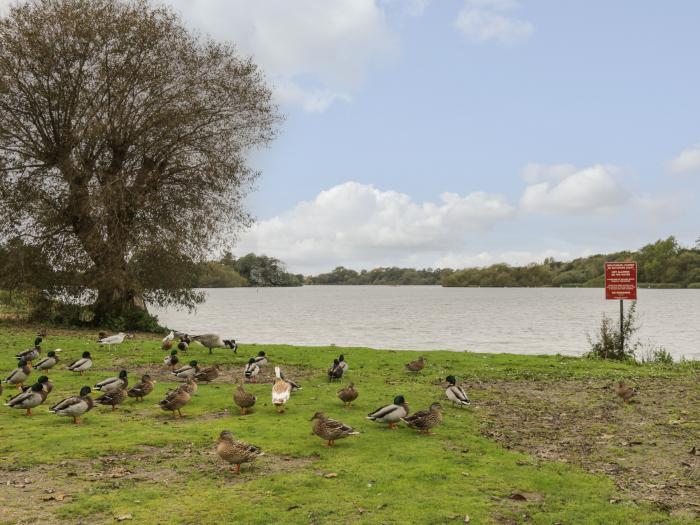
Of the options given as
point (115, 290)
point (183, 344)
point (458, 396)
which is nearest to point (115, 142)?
point (115, 290)

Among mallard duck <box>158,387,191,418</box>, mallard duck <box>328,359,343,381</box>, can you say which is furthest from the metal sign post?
mallard duck <box>158,387,191,418</box>

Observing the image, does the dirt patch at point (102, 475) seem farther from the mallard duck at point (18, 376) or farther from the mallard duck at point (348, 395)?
the mallard duck at point (18, 376)

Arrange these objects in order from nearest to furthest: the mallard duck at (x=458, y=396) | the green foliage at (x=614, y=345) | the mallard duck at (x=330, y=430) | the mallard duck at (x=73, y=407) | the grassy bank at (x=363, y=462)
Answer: the grassy bank at (x=363, y=462) → the mallard duck at (x=330, y=430) → the mallard duck at (x=73, y=407) → the mallard duck at (x=458, y=396) → the green foliage at (x=614, y=345)

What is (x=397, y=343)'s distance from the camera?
44.0 metres

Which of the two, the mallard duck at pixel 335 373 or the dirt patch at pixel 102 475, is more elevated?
the mallard duck at pixel 335 373

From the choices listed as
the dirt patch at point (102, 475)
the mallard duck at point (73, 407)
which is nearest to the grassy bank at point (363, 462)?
the dirt patch at point (102, 475)

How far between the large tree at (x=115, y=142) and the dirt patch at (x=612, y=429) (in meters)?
25.4

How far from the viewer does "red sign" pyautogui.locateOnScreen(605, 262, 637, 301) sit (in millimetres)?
29531

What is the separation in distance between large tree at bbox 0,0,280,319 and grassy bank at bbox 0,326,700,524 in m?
20.1

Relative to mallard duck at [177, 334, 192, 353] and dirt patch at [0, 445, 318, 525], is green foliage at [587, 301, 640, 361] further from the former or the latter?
dirt patch at [0, 445, 318, 525]

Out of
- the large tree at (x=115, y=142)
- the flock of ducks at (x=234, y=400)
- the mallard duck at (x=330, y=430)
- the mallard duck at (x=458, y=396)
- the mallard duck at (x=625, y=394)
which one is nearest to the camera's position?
the flock of ducks at (x=234, y=400)

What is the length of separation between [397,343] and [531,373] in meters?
21.5

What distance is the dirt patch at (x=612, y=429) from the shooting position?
1078 cm

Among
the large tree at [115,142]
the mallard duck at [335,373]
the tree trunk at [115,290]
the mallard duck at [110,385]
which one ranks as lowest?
the mallard duck at [335,373]
